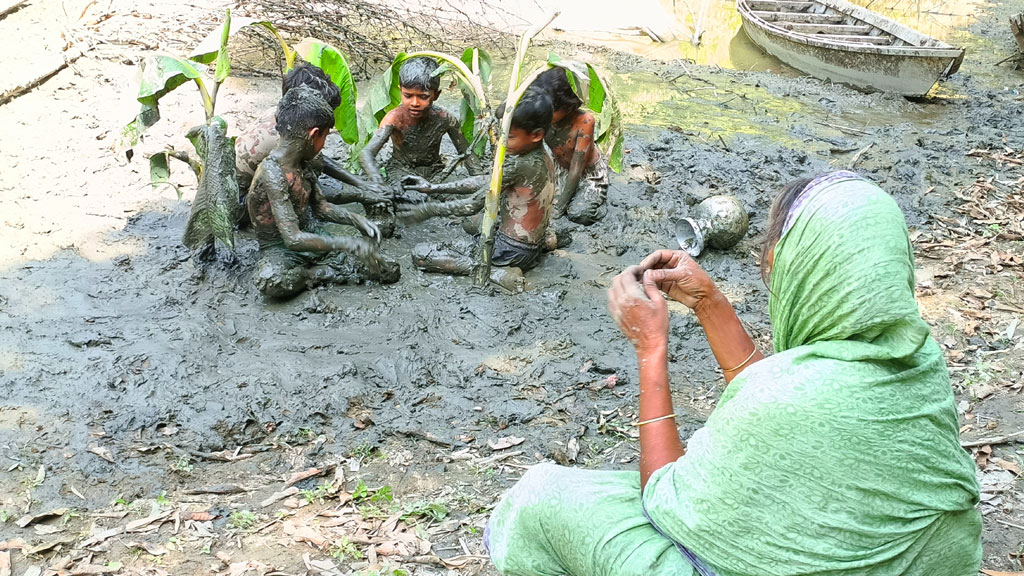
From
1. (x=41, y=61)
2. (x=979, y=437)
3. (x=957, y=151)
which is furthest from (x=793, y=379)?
(x=41, y=61)

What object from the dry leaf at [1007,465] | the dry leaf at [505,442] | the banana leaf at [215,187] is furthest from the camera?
the banana leaf at [215,187]

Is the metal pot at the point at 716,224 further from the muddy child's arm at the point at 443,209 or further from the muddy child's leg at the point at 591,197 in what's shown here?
the muddy child's arm at the point at 443,209

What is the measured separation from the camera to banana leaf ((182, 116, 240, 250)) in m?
4.81

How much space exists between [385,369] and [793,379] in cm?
293

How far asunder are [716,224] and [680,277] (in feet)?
10.5

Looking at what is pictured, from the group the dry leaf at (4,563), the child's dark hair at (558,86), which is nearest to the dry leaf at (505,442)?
the dry leaf at (4,563)

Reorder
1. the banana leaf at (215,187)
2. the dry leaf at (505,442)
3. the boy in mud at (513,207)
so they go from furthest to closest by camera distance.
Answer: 1. the boy in mud at (513,207)
2. the banana leaf at (215,187)
3. the dry leaf at (505,442)

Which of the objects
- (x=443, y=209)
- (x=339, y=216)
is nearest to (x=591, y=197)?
(x=443, y=209)

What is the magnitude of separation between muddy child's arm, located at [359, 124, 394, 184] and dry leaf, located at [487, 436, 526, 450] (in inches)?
101

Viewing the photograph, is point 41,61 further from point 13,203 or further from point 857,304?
point 857,304

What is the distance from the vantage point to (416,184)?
5.81 metres

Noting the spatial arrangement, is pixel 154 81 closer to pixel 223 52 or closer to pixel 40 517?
pixel 223 52

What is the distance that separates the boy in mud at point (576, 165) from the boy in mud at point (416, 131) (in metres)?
0.69

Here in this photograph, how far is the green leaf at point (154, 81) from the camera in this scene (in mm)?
4562
